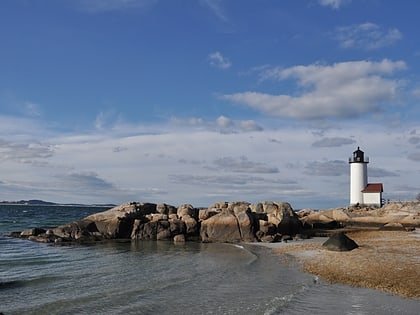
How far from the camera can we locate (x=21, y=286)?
19.0m

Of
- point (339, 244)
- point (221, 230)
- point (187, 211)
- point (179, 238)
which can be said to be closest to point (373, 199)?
point (187, 211)

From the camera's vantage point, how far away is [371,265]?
2091 cm

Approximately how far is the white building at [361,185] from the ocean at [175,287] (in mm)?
47964

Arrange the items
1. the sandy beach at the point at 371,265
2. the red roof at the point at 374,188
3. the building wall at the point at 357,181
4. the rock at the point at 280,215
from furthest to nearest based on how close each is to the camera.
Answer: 1. the building wall at the point at 357,181
2. the red roof at the point at 374,188
3. the rock at the point at 280,215
4. the sandy beach at the point at 371,265

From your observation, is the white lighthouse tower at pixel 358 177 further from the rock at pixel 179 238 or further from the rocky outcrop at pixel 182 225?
the rock at pixel 179 238

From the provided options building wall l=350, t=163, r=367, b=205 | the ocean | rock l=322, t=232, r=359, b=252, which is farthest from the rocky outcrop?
building wall l=350, t=163, r=367, b=205

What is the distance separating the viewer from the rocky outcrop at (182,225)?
38719 mm

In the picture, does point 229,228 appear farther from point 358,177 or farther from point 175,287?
point 358,177

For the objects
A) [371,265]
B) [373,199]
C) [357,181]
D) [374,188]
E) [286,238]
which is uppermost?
[357,181]

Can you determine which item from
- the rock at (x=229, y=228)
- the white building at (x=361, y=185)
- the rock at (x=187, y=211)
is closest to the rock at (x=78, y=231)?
the rock at (x=187, y=211)

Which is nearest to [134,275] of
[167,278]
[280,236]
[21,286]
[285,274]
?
[167,278]

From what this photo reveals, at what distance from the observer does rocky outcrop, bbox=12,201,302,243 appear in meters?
38.7

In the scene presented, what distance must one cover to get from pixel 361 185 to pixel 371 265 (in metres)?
56.4

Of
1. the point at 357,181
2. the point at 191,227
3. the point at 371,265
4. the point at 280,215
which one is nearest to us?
the point at 371,265
